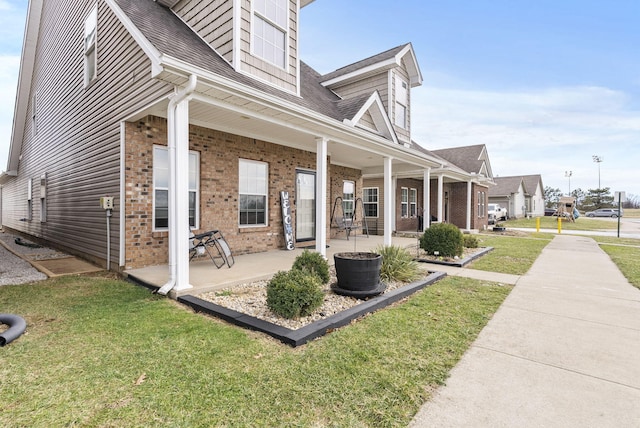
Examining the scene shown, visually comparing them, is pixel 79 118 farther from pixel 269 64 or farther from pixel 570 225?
pixel 570 225

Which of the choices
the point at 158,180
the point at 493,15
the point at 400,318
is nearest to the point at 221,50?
the point at 158,180

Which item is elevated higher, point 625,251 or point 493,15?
point 493,15

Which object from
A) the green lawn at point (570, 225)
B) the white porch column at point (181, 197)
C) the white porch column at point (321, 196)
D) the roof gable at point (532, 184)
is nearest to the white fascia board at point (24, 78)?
the white porch column at point (181, 197)

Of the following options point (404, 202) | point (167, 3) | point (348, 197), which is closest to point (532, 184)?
point (404, 202)

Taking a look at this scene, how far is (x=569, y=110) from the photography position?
2400 centimetres

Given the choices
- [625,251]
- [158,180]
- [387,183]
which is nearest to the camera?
[158,180]

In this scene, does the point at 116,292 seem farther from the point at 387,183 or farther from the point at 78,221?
the point at 387,183

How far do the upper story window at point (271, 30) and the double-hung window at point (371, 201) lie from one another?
9246mm

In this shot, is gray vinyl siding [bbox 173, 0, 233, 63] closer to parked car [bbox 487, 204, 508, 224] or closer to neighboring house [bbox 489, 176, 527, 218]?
parked car [bbox 487, 204, 508, 224]

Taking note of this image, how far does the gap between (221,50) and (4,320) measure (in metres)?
5.53

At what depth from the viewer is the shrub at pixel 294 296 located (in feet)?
11.7

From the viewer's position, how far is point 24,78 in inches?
471

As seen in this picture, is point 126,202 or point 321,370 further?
point 126,202

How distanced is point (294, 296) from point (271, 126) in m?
4.20
